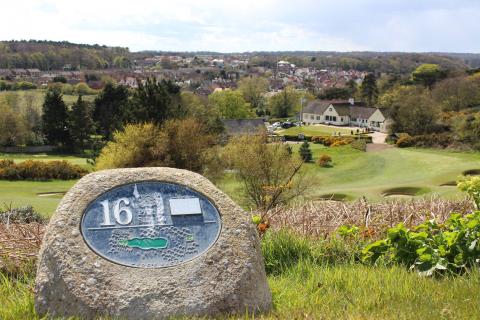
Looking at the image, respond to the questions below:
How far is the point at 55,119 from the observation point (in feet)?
191

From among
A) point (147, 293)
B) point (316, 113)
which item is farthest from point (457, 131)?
point (147, 293)

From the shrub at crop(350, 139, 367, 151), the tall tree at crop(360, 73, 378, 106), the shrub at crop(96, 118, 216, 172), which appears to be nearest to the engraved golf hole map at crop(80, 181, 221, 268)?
the shrub at crop(96, 118, 216, 172)

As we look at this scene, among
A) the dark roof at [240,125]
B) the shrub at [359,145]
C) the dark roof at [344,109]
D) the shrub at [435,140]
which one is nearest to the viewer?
the shrub at [435,140]

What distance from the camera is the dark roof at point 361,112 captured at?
260 feet

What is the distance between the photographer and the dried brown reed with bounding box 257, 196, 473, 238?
712 cm

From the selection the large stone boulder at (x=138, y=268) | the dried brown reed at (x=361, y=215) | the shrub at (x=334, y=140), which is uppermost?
the large stone boulder at (x=138, y=268)

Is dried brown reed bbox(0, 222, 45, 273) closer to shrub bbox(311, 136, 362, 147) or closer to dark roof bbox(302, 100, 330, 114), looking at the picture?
shrub bbox(311, 136, 362, 147)

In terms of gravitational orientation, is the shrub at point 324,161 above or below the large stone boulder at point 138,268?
below

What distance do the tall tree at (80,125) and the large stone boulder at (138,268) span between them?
2125 inches

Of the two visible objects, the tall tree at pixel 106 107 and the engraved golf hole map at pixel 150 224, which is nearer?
the engraved golf hole map at pixel 150 224

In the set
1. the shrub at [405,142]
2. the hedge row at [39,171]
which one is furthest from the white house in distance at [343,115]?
the hedge row at [39,171]

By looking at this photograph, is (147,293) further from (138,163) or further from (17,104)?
(17,104)

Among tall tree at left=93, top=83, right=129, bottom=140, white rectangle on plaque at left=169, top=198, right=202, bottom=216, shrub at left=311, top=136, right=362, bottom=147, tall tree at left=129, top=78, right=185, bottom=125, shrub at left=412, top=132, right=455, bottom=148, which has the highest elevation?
white rectangle on plaque at left=169, top=198, right=202, bottom=216

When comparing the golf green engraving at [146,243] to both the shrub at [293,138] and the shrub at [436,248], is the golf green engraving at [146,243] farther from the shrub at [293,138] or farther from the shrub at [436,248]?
the shrub at [293,138]
